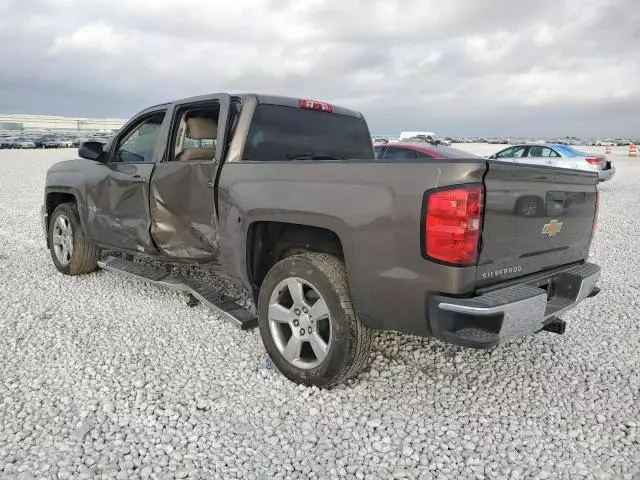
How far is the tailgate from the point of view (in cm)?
272

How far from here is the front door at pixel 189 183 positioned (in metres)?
3.97

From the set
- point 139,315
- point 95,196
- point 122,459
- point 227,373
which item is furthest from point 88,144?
point 122,459

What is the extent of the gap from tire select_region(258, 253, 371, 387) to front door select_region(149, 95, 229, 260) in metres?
0.84

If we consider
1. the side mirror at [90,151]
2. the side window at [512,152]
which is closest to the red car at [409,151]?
the side window at [512,152]

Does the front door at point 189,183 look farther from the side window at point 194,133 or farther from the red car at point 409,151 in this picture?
the red car at point 409,151

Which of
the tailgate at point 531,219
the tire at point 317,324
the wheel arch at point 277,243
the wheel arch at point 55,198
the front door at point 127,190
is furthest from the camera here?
the wheel arch at point 55,198

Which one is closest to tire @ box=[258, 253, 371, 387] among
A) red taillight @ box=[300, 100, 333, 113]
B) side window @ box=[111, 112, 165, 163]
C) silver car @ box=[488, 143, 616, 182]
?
red taillight @ box=[300, 100, 333, 113]

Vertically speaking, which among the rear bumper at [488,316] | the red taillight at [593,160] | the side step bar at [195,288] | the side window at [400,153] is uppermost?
the red taillight at [593,160]

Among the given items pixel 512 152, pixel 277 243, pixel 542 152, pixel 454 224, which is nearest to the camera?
pixel 454 224

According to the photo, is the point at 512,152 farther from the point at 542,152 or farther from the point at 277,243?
the point at 277,243

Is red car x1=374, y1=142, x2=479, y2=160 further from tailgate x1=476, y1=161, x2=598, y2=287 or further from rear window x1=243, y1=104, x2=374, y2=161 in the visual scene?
tailgate x1=476, y1=161, x2=598, y2=287

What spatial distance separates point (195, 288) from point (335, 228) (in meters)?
1.88

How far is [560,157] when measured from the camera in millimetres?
16750

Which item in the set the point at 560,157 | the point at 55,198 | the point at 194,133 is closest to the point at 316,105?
the point at 194,133
